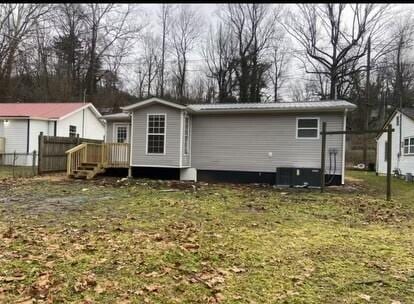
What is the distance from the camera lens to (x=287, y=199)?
11.1 metres

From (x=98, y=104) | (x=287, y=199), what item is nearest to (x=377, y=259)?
(x=287, y=199)

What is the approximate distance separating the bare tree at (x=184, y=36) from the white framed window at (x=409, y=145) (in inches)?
968

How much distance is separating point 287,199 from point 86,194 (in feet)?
18.5

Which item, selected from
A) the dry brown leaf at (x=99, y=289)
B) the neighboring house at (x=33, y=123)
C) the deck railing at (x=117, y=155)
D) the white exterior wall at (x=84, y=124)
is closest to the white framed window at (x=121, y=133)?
Answer: the deck railing at (x=117, y=155)

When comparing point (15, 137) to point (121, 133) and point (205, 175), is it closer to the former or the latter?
point (121, 133)

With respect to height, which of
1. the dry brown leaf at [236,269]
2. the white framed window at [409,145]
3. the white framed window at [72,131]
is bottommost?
the dry brown leaf at [236,269]

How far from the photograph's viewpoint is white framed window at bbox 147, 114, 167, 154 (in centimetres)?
1627

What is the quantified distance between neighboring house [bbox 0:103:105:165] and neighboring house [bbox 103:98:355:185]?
362 inches

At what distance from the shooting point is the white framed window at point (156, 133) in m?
16.3

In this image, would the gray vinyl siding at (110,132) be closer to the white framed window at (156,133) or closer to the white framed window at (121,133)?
the white framed window at (121,133)

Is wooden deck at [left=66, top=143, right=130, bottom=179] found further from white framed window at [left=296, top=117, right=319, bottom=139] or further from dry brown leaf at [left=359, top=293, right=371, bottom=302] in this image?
dry brown leaf at [left=359, top=293, right=371, bottom=302]

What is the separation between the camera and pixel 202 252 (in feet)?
17.0

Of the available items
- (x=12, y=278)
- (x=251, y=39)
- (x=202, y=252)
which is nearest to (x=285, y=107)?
(x=202, y=252)

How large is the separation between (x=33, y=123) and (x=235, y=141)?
1304cm
